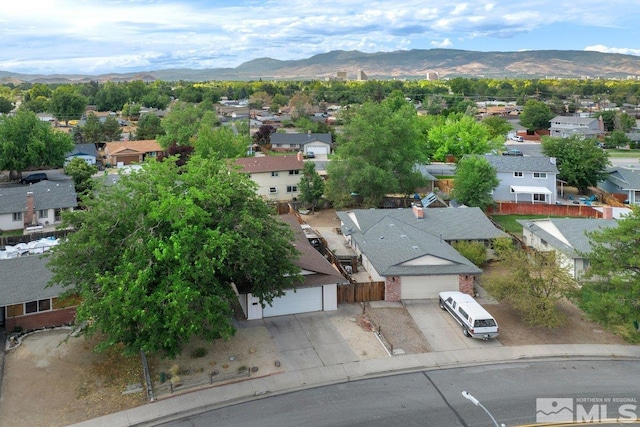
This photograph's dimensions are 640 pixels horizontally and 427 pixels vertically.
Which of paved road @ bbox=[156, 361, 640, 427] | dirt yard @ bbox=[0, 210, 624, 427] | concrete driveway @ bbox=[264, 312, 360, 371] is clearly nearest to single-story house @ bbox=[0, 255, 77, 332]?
dirt yard @ bbox=[0, 210, 624, 427]

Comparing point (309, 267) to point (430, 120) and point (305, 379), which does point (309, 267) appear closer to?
point (305, 379)

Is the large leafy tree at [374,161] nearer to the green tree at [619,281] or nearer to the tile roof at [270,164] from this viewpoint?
the tile roof at [270,164]

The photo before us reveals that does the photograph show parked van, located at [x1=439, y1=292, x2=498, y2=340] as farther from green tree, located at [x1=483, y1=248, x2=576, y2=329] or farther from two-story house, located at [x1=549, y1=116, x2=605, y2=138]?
two-story house, located at [x1=549, y1=116, x2=605, y2=138]

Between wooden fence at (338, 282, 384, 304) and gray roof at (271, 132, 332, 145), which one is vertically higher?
gray roof at (271, 132, 332, 145)

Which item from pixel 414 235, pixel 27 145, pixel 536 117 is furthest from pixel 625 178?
pixel 27 145

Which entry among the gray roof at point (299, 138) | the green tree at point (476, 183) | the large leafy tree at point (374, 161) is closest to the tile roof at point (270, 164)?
the large leafy tree at point (374, 161)
